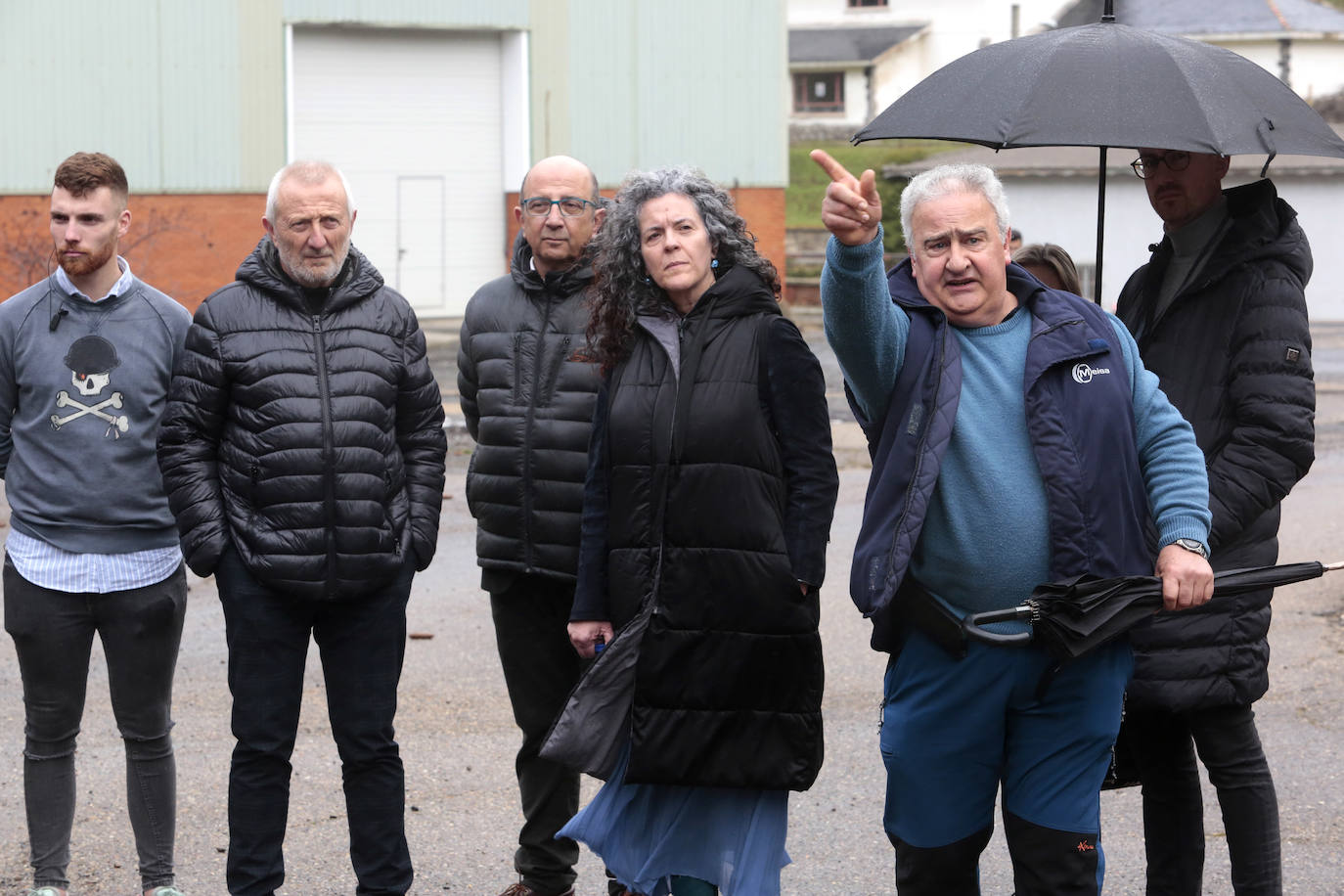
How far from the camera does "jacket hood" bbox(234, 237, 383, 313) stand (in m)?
4.27

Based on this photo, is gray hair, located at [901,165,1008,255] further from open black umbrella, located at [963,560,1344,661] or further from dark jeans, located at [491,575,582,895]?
A: dark jeans, located at [491,575,582,895]

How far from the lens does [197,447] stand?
4.22 meters

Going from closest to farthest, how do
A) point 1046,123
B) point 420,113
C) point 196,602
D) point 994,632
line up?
1. point 994,632
2. point 1046,123
3. point 196,602
4. point 420,113

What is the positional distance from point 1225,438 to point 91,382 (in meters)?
2.91

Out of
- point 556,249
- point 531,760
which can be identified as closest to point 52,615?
point 531,760

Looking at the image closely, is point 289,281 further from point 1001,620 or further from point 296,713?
point 1001,620

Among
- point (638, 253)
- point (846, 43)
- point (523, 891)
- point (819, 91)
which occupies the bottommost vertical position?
point (523, 891)

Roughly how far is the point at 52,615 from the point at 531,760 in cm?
139

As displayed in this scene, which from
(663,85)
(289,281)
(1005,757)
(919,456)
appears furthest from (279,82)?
(1005,757)

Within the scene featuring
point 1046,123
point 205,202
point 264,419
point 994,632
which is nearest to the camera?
point 994,632

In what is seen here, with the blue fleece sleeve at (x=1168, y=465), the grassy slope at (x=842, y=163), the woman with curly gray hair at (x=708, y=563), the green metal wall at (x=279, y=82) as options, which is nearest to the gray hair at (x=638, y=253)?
the woman with curly gray hair at (x=708, y=563)

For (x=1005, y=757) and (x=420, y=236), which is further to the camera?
(x=420, y=236)

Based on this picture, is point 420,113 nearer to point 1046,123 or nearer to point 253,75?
point 253,75

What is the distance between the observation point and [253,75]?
22219 millimetres
